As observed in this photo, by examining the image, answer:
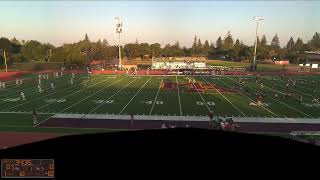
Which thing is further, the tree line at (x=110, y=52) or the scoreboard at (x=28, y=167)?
the tree line at (x=110, y=52)

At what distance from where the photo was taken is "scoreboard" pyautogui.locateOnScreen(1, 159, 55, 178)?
4402mm

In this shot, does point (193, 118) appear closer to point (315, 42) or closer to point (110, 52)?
point (110, 52)

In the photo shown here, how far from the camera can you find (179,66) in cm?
7800

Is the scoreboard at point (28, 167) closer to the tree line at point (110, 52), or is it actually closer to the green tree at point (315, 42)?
the tree line at point (110, 52)

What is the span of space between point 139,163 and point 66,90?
36041mm

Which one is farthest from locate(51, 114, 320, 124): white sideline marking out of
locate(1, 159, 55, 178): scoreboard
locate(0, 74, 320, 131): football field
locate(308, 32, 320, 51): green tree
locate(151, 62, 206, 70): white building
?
locate(308, 32, 320, 51): green tree

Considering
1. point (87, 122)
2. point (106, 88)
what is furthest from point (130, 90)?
point (87, 122)

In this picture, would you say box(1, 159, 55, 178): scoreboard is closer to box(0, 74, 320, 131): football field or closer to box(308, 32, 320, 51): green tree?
box(0, 74, 320, 131): football field

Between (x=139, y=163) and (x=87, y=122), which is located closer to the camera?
(x=139, y=163)

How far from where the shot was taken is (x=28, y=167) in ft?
14.8

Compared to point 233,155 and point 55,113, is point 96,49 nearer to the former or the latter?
point 55,113

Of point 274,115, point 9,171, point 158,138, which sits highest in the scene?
point 158,138

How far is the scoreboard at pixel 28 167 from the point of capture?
4402 millimetres

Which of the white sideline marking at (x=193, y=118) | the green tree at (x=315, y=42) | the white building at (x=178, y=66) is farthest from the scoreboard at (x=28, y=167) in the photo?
the green tree at (x=315, y=42)
